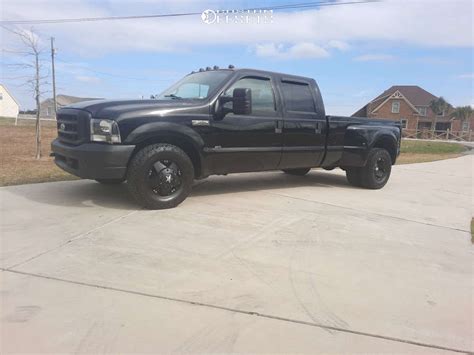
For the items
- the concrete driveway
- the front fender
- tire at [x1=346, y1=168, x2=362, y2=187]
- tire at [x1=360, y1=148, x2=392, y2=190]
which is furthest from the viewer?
tire at [x1=346, y1=168, x2=362, y2=187]

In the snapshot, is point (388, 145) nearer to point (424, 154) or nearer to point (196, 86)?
point (196, 86)

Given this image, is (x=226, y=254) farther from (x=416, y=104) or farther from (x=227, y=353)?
(x=416, y=104)

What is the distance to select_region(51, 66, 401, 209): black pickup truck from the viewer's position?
525 centimetres

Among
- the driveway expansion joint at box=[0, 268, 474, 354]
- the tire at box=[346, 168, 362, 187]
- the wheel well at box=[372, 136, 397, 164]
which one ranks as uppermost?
the wheel well at box=[372, 136, 397, 164]

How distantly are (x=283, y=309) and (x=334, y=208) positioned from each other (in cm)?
335

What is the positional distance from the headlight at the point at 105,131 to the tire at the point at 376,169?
4764 mm

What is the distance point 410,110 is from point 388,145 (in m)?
58.9

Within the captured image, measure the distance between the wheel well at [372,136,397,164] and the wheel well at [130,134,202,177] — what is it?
12.4 feet

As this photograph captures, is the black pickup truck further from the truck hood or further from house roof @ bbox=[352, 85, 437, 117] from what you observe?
house roof @ bbox=[352, 85, 437, 117]

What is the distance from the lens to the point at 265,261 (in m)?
4.16

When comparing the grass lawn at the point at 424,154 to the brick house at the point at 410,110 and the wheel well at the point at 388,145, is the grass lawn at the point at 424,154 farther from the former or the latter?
the brick house at the point at 410,110

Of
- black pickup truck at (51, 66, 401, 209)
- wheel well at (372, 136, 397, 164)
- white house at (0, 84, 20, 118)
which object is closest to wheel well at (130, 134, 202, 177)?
black pickup truck at (51, 66, 401, 209)

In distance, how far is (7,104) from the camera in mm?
87125

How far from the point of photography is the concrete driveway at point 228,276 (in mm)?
2877
